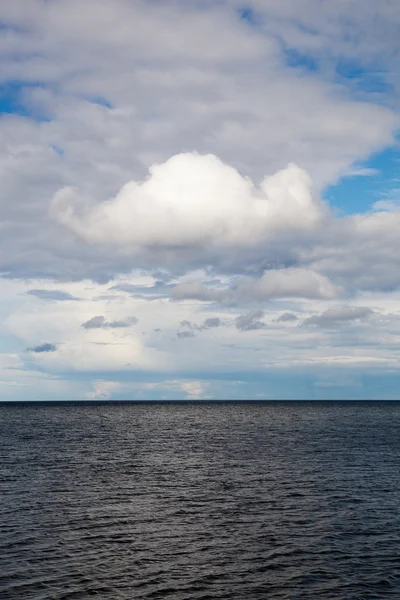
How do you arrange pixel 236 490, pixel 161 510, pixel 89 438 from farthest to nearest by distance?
pixel 89 438
pixel 236 490
pixel 161 510

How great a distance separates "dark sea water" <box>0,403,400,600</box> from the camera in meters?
32.2

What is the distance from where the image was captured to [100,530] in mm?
43375

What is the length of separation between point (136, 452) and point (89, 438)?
33675 millimetres

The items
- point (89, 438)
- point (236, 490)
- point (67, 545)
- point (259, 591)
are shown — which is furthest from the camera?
point (89, 438)

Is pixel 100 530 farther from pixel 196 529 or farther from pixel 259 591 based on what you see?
pixel 259 591

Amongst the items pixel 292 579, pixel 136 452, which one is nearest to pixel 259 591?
pixel 292 579

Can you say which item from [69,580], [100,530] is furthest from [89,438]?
[69,580]

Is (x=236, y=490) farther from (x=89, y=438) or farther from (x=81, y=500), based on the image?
(x=89, y=438)

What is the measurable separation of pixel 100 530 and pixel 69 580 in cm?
1075

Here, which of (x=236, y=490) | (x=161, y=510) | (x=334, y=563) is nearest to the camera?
(x=334, y=563)

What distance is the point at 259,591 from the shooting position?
31.3 m

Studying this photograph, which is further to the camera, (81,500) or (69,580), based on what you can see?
(81,500)

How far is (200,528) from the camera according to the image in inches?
1742

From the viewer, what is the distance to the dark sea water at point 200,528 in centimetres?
3225
